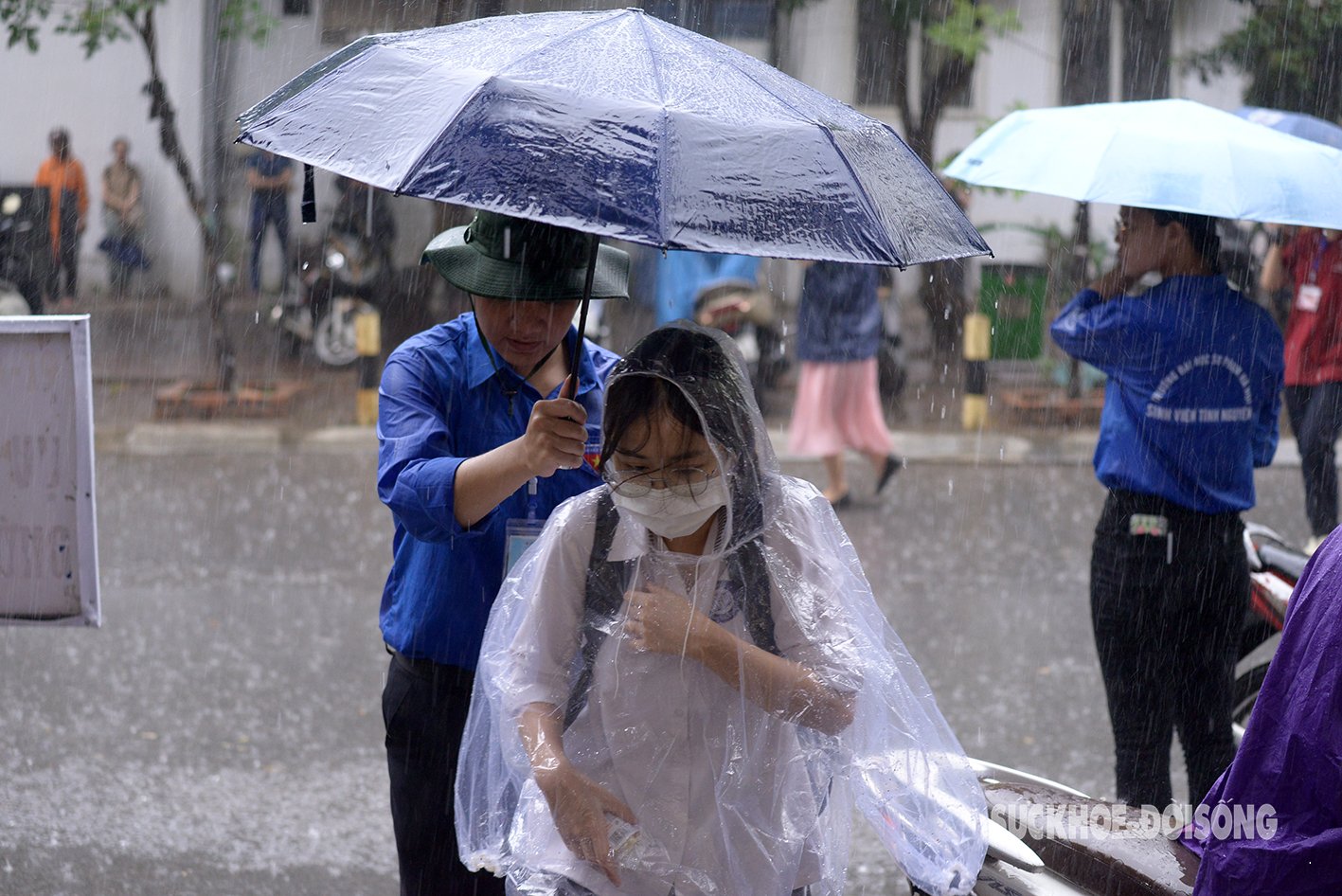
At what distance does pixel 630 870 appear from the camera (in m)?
2.34

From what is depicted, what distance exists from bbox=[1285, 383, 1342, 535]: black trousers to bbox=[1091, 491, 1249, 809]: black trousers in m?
3.67

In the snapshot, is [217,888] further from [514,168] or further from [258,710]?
[514,168]

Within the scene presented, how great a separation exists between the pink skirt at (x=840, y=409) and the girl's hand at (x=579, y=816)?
23.1 ft

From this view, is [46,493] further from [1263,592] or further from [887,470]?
[887,470]

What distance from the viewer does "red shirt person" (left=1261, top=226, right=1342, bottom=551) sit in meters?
7.13

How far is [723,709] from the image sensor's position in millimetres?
2396

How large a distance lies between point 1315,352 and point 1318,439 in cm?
43

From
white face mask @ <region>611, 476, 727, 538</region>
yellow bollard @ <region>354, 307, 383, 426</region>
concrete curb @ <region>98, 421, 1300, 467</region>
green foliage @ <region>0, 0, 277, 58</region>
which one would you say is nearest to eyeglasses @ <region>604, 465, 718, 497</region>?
white face mask @ <region>611, 476, 727, 538</region>

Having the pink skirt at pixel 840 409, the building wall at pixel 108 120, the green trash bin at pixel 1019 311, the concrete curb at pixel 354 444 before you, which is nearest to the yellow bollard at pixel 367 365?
the concrete curb at pixel 354 444

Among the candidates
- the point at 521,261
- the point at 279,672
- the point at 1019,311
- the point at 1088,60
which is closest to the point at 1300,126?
the point at 521,261

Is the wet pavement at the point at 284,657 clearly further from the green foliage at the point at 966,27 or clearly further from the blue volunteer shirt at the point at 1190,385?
the green foliage at the point at 966,27

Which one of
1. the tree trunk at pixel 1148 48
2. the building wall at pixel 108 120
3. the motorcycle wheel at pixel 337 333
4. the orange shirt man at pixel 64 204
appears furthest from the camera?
the building wall at pixel 108 120

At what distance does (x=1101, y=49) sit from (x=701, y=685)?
525 inches

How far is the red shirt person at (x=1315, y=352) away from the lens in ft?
23.4
